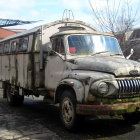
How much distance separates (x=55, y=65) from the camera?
21.6 feet

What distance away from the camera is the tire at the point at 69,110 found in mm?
5496

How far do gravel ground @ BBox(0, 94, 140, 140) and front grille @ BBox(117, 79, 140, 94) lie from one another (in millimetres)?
937

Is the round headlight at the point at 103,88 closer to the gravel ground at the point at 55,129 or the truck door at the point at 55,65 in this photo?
the gravel ground at the point at 55,129

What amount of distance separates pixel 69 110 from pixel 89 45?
1716mm

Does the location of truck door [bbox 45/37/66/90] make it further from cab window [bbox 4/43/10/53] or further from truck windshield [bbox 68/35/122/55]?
cab window [bbox 4/43/10/53]

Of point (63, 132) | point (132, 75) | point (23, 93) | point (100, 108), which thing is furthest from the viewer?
point (23, 93)

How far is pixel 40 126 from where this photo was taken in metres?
6.45

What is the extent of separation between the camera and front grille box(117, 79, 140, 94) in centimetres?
521

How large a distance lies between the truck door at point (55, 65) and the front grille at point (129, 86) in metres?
1.53

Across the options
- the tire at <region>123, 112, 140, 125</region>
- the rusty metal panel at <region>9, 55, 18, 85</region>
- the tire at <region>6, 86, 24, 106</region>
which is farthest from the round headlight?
the tire at <region>6, 86, 24, 106</region>

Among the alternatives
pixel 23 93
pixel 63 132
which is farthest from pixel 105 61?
pixel 23 93

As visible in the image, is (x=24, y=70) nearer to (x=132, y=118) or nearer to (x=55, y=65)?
(x=55, y=65)

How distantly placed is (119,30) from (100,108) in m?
16.4

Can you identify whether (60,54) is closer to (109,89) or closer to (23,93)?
(109,89)
